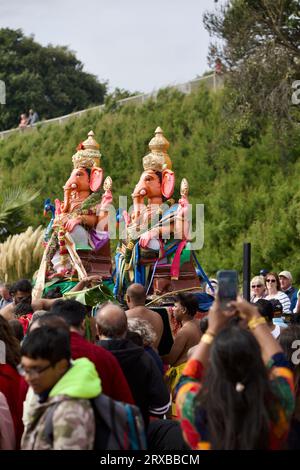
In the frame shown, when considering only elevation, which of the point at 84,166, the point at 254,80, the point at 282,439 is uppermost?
the point at 254,80

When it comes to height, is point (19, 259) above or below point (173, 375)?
above

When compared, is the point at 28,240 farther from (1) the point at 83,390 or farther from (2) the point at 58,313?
(1) the point at 83,390

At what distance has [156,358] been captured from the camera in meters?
7.03

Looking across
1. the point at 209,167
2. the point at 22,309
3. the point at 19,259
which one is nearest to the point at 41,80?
the point at 209,167

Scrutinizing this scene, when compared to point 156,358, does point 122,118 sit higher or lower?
higher

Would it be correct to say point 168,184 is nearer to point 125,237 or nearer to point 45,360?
point 125,237

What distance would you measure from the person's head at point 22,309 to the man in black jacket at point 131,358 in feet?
9.49

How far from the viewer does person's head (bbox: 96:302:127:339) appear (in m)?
6.03

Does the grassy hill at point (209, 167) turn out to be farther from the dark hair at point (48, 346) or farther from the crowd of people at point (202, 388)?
the dark hair at point (48, 346)

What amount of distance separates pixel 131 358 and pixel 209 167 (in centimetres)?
1962

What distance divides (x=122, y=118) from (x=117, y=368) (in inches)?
976

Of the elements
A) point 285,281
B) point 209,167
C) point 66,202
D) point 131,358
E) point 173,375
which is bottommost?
point 173,375

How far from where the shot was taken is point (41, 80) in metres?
47.9

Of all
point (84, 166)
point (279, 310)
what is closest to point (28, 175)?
point (84, 166)
